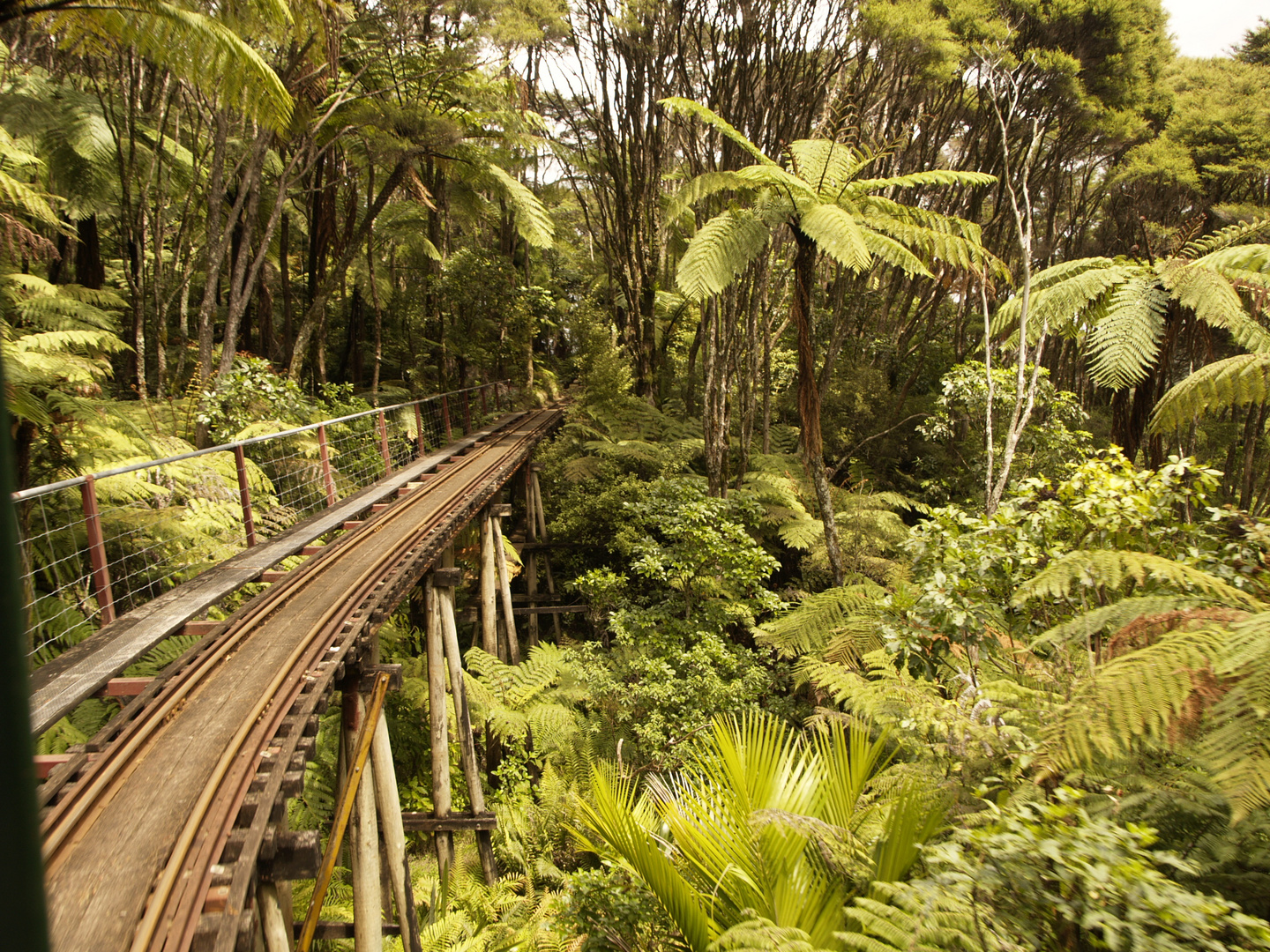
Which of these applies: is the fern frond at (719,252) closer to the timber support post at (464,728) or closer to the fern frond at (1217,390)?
the fern frond at (1217,390)

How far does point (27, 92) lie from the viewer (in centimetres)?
830

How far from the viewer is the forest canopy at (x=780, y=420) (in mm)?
2613

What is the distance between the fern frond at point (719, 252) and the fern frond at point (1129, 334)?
2.81 meters

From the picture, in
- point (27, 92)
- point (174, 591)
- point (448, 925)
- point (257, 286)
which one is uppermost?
point (27, 92)

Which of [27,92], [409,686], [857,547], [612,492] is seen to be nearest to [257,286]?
[27,92]

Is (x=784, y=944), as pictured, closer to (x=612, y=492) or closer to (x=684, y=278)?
(x=684, y=278)

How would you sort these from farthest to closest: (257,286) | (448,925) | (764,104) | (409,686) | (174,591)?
1. (257,286)
2. (764,104)
3. (409,686)
4. (448,925)
5. (174,591)

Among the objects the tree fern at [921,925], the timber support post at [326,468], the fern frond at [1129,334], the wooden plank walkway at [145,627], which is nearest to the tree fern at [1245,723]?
the tree fern at [921,925]

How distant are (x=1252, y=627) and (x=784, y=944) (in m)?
1.90

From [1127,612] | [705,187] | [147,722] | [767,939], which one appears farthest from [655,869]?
[705,187]

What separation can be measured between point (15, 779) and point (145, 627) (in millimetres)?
4846

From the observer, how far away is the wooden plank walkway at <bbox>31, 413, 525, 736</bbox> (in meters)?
3.46

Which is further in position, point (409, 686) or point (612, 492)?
point (612, 492)

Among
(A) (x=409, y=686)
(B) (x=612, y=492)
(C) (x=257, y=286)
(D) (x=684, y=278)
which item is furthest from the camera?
(C) (x=257, y=286)
